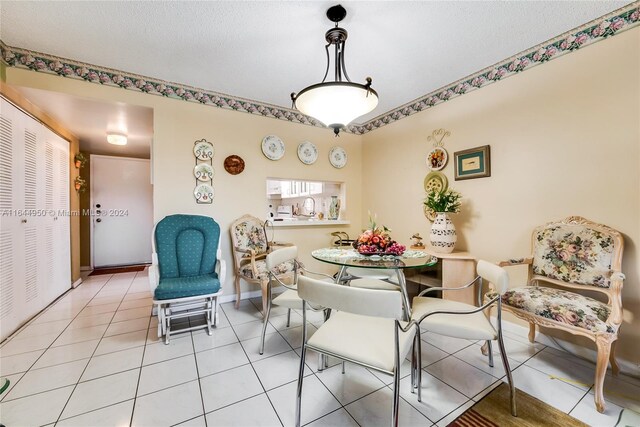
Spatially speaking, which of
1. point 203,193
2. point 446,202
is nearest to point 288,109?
point 203,193

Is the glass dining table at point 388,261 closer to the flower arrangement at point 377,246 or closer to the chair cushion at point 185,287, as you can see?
the flower arrangement at point 377,246

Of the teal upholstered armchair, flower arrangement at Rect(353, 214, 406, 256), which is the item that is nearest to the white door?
the teal upholstered armchair

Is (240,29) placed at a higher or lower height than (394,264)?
higher

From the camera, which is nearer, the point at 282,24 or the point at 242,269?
the point at 282,24

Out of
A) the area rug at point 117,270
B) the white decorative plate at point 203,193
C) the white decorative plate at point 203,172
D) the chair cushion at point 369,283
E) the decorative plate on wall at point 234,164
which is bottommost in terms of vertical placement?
the area rug at point 117,270

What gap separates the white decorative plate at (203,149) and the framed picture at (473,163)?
9.27 ft

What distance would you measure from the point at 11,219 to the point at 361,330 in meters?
3.17

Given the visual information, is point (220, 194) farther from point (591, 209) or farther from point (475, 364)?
point (591, 209)

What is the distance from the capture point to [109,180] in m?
4.97

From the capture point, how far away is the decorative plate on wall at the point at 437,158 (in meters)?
2.95

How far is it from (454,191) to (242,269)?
2.54 metres

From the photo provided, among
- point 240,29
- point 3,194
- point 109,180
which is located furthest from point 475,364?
point 109,180

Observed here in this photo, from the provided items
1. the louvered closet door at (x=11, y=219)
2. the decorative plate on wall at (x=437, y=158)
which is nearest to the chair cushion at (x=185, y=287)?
the louvered closet door at (x=11, y=219)

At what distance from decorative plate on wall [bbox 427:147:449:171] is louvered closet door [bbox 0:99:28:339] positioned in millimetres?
4122
